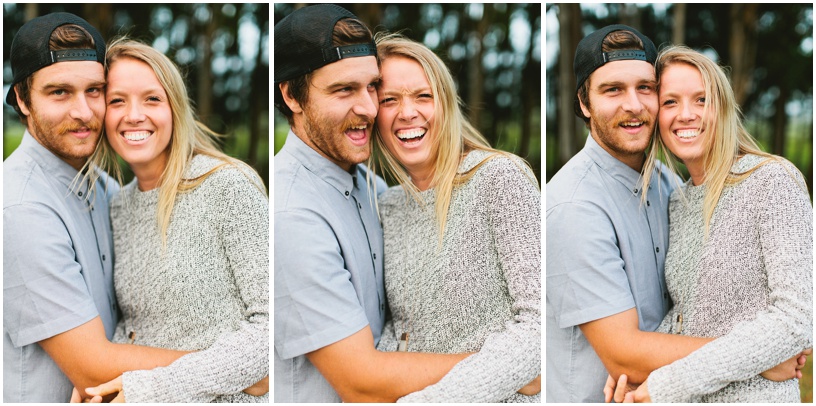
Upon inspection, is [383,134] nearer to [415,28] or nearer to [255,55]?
[415,28]

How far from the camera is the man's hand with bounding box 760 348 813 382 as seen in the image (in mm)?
2600

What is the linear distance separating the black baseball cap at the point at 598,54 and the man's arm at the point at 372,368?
1037mm

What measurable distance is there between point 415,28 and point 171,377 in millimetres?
1471

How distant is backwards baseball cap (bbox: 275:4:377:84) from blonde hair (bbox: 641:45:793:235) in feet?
3.37

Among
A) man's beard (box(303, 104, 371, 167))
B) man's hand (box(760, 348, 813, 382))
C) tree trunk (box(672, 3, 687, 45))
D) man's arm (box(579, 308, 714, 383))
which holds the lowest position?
man's hand (box(760, 348, 813, 382))

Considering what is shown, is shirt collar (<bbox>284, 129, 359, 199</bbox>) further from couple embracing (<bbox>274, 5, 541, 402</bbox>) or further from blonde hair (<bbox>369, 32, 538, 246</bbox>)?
blonde hair (<bbox>369, 32, 538, 246</bbox>)

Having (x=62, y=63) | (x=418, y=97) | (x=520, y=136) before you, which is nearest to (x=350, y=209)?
(x=418, y=97)

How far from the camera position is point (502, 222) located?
8.68 ft

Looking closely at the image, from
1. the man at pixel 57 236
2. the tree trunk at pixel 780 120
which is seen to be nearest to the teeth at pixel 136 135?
the man at pixel 57 236

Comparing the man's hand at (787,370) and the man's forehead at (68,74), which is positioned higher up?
the man's forehead at (68,74)

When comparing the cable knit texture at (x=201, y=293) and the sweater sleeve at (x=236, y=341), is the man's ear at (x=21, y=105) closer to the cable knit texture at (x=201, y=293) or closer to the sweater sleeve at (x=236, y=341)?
the cable knit texture at (x=201, y=293)

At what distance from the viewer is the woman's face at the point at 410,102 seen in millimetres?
2705

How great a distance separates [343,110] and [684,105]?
3.80ft

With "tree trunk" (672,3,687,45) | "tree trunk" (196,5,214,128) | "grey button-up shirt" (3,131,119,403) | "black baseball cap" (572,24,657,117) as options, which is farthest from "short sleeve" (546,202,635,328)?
"grey button-up shirt" (3,131,119,403)
